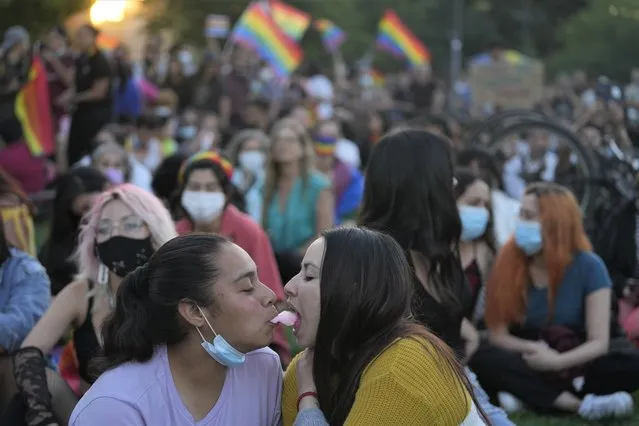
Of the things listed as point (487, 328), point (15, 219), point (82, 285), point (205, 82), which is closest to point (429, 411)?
point (82, 285)

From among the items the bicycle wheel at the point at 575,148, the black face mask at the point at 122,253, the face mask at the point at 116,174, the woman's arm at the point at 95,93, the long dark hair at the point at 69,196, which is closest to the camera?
the black face mask at the point at 122,253

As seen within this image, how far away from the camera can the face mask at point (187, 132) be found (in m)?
14.1

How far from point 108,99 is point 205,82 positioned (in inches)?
165

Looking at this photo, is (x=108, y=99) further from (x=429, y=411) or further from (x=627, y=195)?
(x=429, y=411)

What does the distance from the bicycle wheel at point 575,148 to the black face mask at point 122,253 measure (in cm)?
499

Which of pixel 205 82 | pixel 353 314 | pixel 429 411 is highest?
pixel 353 314

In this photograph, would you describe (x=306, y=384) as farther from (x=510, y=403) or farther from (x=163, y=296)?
(x=510, y=403)

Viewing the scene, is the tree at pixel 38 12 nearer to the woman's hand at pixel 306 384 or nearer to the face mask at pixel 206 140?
the face mask at pixel 206 140

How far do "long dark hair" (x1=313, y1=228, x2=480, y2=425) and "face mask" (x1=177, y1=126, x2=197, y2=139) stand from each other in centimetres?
1095

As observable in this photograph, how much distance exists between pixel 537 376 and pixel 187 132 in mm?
9043

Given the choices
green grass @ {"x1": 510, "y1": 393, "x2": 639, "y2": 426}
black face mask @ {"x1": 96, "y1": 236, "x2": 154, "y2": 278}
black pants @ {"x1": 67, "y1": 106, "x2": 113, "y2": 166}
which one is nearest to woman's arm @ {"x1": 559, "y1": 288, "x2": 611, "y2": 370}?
green grass @ {"x1": 510, "y1": 393, "x2": 639, "y2": 426}

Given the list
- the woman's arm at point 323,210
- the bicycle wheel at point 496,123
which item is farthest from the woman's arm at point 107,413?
the bicycle wheel at point 496,123

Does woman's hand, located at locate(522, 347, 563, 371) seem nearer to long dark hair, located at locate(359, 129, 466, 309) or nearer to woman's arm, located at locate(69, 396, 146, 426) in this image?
long dark hair, located at locate(359, 129, 466, 309)

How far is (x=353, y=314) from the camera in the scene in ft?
10.1
